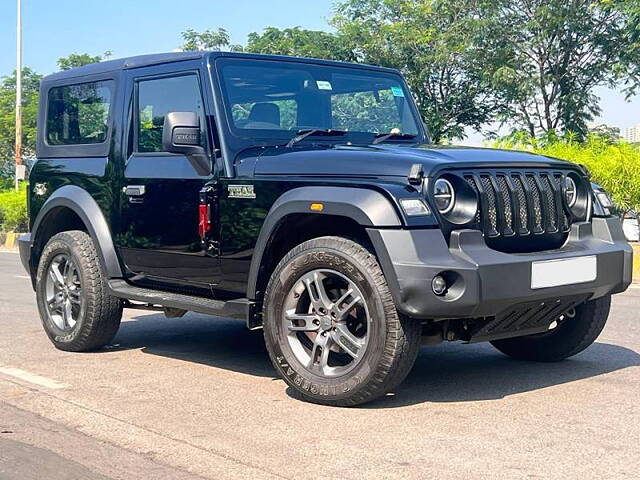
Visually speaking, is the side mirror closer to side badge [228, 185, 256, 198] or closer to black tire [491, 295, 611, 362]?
side badge [228, 185, 256, 198]

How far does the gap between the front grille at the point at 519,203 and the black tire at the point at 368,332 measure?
63 cm

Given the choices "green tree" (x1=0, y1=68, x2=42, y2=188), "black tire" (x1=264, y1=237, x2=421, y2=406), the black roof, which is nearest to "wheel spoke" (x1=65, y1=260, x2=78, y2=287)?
the black roof

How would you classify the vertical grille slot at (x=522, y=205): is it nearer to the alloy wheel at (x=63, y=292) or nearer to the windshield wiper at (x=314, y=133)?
the windshield wiper at (x=314, y=133)

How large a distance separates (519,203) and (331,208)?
1.03 m

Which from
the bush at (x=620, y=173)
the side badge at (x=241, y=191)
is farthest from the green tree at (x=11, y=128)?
the side badge at (x=241, y=191)

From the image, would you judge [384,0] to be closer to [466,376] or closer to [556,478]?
[466,376]

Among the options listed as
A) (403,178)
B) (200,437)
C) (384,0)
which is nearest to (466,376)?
(403,178)

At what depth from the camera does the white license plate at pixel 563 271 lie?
5.20 metres

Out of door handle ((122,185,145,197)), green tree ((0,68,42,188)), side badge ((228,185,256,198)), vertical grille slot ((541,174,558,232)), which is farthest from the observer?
green tree ((0,68,42,188))

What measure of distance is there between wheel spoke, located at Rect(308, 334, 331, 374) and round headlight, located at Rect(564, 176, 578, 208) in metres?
1.63

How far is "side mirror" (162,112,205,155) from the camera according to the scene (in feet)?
19.6

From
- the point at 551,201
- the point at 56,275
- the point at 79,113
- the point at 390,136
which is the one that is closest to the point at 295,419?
the point at 551,201

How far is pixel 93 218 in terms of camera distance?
6.88 metres

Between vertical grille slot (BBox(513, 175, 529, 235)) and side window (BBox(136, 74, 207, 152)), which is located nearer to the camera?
vertical grille slot (BBox(513, 175, 529, 235))
